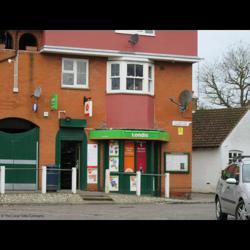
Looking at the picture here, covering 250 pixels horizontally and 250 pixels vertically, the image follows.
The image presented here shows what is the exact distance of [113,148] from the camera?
27688mm

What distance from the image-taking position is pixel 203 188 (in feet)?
118

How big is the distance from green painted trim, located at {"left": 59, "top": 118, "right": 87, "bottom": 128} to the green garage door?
48.1 inches

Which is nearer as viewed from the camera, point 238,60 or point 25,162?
point 25,162

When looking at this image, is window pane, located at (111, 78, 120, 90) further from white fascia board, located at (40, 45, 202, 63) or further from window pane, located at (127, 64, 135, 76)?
white fascia board, located at (40, 45, 202, 63)

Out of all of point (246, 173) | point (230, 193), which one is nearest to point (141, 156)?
point (230, 193)

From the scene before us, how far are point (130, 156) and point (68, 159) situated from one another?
2.87 meters

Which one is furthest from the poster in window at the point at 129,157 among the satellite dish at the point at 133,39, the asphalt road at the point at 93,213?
the satellite dish at the point at 133,39

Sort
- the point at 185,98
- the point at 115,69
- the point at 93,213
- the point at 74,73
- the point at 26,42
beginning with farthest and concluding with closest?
the point at 185,98
the point at 26,42
the point at 115,69
the point at 74,73
the point at 93,213

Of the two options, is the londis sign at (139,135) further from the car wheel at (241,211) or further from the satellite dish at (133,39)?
the car wheel at (241,211)

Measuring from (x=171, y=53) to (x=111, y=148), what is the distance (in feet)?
17.7

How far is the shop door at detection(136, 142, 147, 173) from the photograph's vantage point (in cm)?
2808

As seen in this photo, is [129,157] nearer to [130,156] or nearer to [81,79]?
[130,156]
